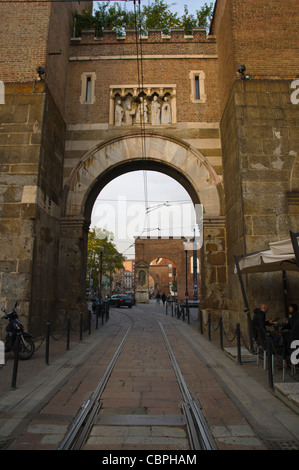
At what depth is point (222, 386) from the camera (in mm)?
5309

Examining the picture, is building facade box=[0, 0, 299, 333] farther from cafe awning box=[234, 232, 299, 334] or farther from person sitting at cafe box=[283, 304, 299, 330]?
person sitting at cafe box=[283, 304, 299, 330]

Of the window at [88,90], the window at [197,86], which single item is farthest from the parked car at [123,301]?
the window at [197,86]

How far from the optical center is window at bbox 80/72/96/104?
13062 mm

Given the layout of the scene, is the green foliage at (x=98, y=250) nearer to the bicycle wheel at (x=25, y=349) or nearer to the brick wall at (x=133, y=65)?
the brick wall at (x=133, y=65)

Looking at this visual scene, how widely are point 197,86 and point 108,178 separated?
535 cm

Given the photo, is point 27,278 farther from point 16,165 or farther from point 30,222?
point 16,165

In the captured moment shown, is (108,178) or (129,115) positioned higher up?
(129,115)

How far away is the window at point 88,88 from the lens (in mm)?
13062

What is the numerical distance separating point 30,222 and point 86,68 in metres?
7.81

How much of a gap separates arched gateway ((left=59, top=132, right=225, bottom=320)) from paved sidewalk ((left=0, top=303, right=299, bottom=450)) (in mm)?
3446

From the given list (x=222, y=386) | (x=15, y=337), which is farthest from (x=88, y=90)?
(x=222, y=386)

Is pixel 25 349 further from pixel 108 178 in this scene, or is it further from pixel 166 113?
pixel 166 113

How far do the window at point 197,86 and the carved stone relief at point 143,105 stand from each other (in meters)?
0.79

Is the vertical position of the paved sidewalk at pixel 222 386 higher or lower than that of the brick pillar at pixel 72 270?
lower
